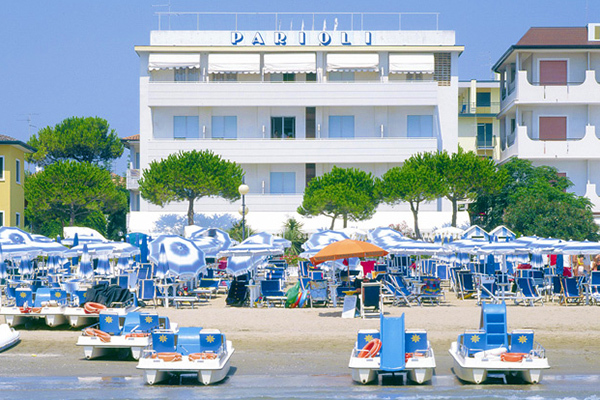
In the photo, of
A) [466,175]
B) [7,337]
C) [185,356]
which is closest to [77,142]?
[466,175]

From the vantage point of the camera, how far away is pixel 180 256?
2431 cm

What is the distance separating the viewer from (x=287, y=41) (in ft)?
178

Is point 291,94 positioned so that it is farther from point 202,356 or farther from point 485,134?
point 202,356

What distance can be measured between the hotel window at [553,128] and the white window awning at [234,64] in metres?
17.2

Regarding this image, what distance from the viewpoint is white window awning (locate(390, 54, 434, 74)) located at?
5328cm

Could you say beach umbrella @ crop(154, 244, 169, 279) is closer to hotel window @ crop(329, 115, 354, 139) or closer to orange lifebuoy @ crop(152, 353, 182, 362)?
orange lifebuoy @ crop(152, 353, 182, 362)

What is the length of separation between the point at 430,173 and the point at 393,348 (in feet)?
105

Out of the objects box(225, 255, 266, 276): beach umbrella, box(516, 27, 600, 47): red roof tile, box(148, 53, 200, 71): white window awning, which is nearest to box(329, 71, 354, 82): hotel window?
box(148, 53, 200, 71): white window awning

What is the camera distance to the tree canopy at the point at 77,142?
66.0 metres

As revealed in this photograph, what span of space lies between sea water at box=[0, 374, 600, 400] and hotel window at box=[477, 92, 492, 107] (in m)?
53.2

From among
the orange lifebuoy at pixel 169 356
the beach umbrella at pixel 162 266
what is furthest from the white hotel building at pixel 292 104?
the orange lifebuoy at pixel 169 356

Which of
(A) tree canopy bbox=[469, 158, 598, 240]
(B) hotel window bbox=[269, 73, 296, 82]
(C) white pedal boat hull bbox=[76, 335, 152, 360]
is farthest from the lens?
(B) hotel window bbox=[269, 73, 296, 82]

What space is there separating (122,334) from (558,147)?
38.3 metres

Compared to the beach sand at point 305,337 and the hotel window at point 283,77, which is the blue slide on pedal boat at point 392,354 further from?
the hotel window at point 283,77
